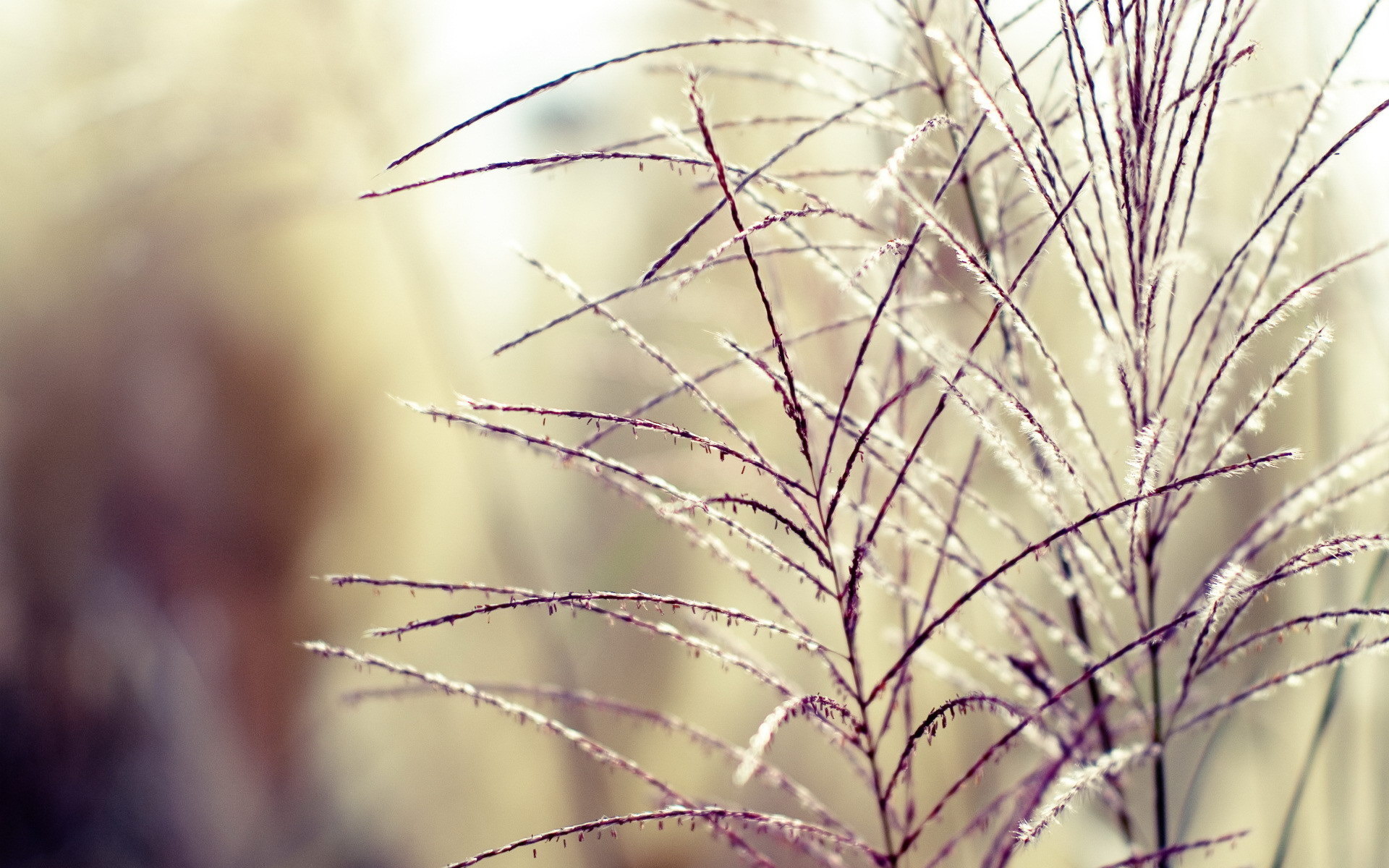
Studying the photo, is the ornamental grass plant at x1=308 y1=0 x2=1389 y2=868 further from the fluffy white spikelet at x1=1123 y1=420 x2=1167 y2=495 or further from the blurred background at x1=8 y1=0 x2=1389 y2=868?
the blurred background at x1=8 y1=0 x2=1389 y2=868

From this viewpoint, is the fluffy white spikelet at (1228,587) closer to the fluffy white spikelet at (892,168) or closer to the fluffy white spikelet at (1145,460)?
the fluffy white spikelet at (1145,460)

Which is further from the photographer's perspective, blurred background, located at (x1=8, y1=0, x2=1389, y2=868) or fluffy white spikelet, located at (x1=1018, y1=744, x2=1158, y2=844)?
blurred background, located at (x1=8, y1=0, x2=1389, y2=868)

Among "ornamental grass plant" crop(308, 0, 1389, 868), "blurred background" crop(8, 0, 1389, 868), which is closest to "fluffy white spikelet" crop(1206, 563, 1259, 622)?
"ornamental grass plant" crop(308, 0, 1389, 868)

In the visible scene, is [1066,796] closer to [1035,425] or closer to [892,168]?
[1035,425]

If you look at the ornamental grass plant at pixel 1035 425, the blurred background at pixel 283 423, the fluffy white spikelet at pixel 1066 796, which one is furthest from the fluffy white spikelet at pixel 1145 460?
the blurred background at pixel 283 423

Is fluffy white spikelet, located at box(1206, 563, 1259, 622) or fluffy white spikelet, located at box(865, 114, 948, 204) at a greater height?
fluffy white spikelet, located at box(865, 114, 948, 204)

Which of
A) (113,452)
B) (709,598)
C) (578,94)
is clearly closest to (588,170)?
(578,94)
